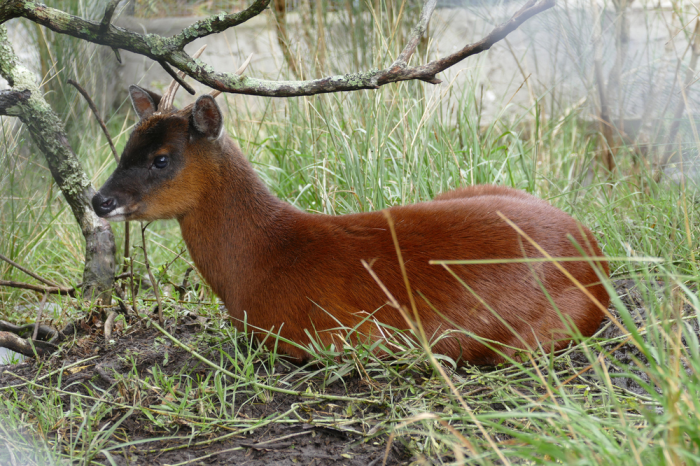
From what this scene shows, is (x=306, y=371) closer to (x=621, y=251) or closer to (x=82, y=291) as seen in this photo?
(x=82, y=291)

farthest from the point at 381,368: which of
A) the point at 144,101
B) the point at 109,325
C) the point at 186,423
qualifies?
the point at 144,101

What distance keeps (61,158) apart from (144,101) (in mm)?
Result: 499

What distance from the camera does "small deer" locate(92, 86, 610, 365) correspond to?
107 inches

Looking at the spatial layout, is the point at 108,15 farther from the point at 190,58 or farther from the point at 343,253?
the point at 343,253

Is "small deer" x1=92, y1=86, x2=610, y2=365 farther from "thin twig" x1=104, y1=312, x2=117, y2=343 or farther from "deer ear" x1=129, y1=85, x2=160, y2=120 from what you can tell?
"thin twig" x1=104, y1=312, x2=117, y2=343

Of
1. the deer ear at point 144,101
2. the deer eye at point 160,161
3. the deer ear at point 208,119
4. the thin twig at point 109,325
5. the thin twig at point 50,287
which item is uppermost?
the deer ear at point 144,101

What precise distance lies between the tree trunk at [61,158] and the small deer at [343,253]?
434mm

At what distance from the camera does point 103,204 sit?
2.91 m

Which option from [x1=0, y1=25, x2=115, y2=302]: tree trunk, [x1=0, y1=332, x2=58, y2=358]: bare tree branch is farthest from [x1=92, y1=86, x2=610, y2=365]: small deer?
[x1=0, y1=332, x2=58, y2=358]: bare tree branch

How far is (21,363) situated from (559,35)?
474 cm

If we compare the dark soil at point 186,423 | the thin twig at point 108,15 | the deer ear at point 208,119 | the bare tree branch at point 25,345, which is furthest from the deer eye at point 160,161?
the bare tree branch at point 25,345

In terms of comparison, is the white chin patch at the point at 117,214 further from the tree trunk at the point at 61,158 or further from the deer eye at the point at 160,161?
the tree trunk at the point at 61,158

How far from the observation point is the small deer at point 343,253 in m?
2.72

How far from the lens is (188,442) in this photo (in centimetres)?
224
